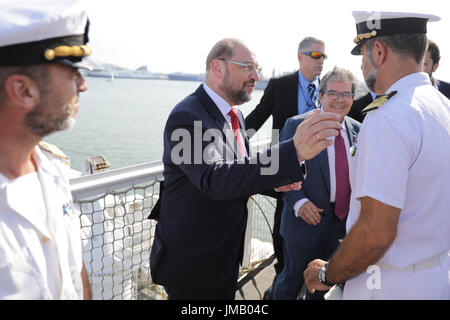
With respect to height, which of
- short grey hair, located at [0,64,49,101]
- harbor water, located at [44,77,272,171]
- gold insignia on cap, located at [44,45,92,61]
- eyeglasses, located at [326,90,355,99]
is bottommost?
harbor water, located at [44,77,272,171]

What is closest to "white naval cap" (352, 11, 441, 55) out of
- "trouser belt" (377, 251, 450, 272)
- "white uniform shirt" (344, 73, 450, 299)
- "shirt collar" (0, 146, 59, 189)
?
"white uniform shirt" (344, 73, 450, 299)

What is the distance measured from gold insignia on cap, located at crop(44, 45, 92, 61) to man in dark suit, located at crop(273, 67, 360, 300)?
1.83 meters

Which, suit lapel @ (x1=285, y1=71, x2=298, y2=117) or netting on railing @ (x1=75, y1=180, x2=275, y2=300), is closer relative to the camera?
netting on railing @ (x1=75, y1=180, x2=275, y2=300)

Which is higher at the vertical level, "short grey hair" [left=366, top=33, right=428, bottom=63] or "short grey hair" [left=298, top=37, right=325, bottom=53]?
"short grey hair" [left=298, top=37, right=325, bottom=53]

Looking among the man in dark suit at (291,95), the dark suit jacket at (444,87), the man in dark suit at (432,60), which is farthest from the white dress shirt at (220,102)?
the dark suit jacket at (444,87)

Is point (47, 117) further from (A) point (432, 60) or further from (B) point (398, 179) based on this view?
(A) point (432, 60)

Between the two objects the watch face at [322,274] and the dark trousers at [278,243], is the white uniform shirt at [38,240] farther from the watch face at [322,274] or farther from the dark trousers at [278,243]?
the dark trousers at [278,243]

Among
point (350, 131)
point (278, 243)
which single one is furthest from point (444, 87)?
point (278, 243)

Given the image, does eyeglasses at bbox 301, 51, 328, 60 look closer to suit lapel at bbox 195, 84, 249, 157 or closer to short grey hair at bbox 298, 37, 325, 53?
Answer: short grey hair at bbox 298, 37, 325, 53

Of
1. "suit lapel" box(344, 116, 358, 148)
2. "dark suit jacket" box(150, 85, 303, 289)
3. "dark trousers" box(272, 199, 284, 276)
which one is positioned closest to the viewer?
"dark suit jacket" box(150, 85, 303, 289)

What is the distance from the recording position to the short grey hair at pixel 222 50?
2.05 metres

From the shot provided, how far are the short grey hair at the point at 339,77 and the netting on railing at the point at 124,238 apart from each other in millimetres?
1250

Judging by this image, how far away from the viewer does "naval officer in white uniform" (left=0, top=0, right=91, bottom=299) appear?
1.04 m

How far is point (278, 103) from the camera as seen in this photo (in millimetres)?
3518
